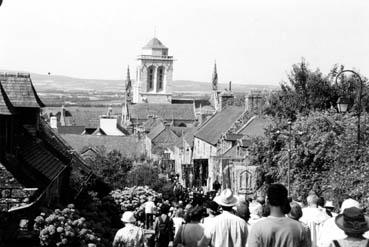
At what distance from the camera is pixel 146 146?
94.1m

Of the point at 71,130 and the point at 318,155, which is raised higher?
the point at 71,130

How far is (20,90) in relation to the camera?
22688mm

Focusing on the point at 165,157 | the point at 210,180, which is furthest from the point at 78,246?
the point at 165,157

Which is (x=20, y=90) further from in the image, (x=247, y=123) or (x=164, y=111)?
(x=164, y=111)

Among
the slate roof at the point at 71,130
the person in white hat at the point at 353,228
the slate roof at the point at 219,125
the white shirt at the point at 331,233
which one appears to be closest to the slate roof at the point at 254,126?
the slate roof at the point at 219,125

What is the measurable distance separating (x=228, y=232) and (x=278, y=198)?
261 cm

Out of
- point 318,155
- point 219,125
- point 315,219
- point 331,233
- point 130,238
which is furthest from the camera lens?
point 219,125

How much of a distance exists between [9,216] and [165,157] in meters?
64.0

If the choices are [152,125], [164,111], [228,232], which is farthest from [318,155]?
[164,111]

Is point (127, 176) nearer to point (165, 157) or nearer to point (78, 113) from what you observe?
point (165, 157)

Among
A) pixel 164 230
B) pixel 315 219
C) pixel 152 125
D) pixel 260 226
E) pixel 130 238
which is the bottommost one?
pixel 164 230

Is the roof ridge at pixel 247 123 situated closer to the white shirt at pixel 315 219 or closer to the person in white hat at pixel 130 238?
the white shirt at pixel 315 219

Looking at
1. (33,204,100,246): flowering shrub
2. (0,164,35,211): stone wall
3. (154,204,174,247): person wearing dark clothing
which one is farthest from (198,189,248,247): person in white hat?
(33,204,100,246): flowering shrub

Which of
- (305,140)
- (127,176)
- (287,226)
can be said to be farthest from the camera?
(127,176)
